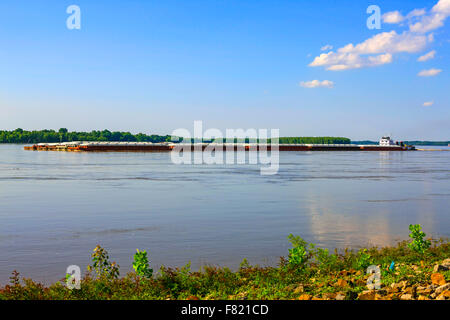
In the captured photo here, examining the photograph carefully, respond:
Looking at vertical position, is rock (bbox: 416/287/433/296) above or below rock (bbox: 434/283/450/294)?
below

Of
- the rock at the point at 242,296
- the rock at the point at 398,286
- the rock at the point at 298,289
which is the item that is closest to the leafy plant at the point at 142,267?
the rock at the point at 242,296

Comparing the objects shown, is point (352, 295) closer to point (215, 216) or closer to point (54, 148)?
point (215, 216)

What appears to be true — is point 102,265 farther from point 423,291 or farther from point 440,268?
point 440,268

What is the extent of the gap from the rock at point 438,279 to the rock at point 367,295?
1.56 m

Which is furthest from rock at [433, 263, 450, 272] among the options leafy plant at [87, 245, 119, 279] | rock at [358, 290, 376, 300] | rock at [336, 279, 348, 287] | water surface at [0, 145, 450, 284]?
leafy plant at [87, 245, 119, 279]

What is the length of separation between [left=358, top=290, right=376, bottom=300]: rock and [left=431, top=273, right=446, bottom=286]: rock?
1560 mm

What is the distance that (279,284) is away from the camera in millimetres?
10828

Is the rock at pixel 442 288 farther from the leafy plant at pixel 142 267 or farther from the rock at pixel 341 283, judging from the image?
the leafy plant at pixel 142 267

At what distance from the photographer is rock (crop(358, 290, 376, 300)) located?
8.99m

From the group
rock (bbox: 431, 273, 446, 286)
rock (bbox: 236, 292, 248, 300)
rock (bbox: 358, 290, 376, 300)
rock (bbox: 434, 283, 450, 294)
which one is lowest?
rock (bbox: 236, 292, 248, 300)

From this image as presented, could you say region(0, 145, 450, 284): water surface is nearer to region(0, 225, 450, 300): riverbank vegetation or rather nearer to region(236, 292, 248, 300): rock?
region(0, 225, 450, 300): riverbank vegetation

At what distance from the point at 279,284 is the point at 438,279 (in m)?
3.51
